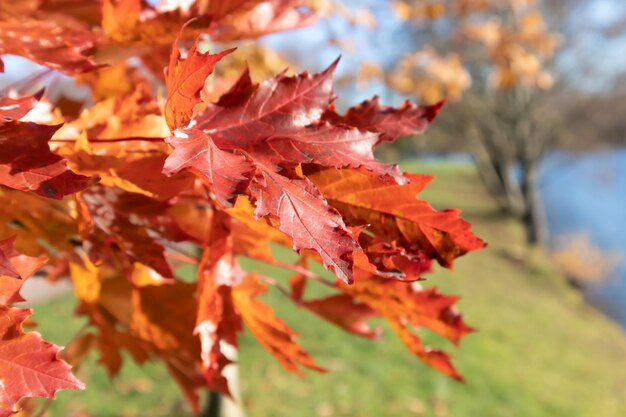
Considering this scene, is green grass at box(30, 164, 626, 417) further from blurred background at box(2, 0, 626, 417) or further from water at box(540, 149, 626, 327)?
water at box(540, 149, 626, 327)

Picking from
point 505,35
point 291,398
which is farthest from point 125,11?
point 505,35

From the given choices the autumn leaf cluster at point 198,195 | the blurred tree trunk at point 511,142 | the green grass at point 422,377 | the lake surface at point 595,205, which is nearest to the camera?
the autumn leaf cluster at point 198,195

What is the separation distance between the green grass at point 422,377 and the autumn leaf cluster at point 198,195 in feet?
8.94

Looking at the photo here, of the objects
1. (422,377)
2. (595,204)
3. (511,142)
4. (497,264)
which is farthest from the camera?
(595,204)

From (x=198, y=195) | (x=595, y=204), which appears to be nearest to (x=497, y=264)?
(x=198, y=195)

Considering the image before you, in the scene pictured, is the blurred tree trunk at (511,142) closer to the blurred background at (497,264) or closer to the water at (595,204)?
the blurred background at (497,264)

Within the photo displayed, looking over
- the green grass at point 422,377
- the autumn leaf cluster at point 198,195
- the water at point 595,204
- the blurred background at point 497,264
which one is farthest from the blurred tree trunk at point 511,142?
the autumn leaf cluster at point 198,195

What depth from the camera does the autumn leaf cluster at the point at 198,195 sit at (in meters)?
0.37

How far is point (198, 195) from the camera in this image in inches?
20.3

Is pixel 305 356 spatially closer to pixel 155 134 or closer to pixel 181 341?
pixel 181 341

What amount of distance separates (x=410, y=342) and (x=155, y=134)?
1.04 ft

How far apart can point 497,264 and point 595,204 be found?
11.5m

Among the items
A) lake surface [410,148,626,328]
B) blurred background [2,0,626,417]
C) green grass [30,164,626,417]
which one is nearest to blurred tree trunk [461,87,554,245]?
blurred background [2,0,626,417]

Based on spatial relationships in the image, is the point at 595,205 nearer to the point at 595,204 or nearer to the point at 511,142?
the point at 595,204
